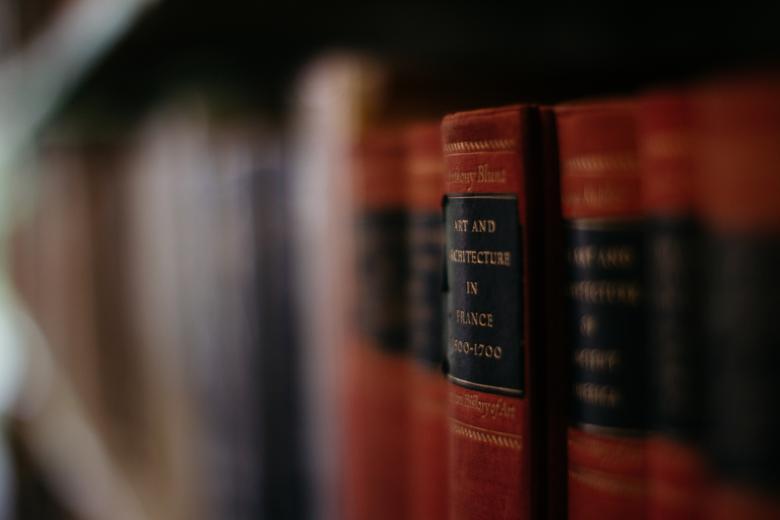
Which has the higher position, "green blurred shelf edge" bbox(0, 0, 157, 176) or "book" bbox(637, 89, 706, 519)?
"green blurred shelf edge" bbox(0, 0, 157, 176)

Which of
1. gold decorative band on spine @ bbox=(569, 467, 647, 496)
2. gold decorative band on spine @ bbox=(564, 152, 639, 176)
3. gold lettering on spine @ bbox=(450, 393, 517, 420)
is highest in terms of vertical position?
gold decorative band on spine @ bbox=(564, 152, 639, 176)

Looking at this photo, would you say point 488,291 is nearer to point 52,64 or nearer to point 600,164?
point 600,164

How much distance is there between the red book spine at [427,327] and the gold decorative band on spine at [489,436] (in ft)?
0.29

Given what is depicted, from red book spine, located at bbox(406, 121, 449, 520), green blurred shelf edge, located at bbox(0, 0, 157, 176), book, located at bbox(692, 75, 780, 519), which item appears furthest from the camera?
green blurred shelf edge, located at bbox(0, 0, 157, 176)

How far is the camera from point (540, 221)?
36 centimetres

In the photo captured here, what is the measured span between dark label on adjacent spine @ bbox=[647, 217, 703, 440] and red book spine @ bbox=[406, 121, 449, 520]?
0.39 feet

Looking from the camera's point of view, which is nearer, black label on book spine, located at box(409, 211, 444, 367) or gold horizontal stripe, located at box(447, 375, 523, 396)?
gold horizontal stripe, located at box(447, 375, 523, 396)

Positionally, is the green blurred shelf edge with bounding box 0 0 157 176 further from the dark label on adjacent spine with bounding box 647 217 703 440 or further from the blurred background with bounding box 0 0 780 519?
the dark label on adjacent spine with bounding box 647 217 703 440

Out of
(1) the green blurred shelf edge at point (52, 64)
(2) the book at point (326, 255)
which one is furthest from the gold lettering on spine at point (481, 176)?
(1) the green blurred shelf edge at point (52, 64)

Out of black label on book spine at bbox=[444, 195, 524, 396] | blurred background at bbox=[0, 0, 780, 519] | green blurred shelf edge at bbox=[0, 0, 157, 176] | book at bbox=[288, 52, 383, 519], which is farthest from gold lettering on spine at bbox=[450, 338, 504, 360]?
green blurred shelf edge at bbox=[0, 0, 157, 176]

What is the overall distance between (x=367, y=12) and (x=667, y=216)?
2.54 ft

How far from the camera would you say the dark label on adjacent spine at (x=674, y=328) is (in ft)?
1.27

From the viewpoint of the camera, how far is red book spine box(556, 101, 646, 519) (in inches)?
14.8

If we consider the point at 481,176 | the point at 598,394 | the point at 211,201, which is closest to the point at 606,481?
the point at 598,394
